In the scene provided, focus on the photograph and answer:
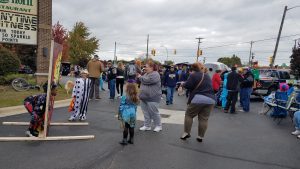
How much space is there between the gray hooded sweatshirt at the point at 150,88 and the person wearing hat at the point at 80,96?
1734 millimetres

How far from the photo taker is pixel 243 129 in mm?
8367

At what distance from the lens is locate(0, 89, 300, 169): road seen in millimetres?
5020

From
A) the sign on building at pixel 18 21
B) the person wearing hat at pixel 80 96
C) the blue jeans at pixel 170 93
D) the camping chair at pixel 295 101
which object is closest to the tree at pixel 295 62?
the blue jeans at pixel 170 93

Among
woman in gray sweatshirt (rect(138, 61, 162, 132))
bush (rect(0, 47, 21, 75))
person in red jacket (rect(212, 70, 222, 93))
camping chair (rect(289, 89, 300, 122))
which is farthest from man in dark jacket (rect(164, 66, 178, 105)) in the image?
bush (rect(0, 47, 21, 75))

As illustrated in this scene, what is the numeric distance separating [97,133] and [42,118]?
1254 millimetres

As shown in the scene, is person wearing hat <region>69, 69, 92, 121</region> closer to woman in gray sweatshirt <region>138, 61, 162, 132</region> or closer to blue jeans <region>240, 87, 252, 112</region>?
woman in gray sweatshirt <region>138, 61, 162, 132</region>

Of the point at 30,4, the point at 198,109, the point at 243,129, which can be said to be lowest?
the point at 243,129

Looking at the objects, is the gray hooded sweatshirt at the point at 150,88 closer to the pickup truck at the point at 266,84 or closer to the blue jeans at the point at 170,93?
the blue jeans at the point at 170,93

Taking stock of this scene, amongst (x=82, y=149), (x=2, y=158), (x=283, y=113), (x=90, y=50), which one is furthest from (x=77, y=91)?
(x=90, y=50)

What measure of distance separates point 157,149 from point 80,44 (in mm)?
54308

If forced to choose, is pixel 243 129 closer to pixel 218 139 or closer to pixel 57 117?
pixel 218 139

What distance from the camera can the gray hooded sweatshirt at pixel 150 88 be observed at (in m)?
7.13

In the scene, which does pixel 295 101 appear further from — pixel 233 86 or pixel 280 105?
pixel 233 86

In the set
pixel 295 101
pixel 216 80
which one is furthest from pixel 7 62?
pixel 295 101
